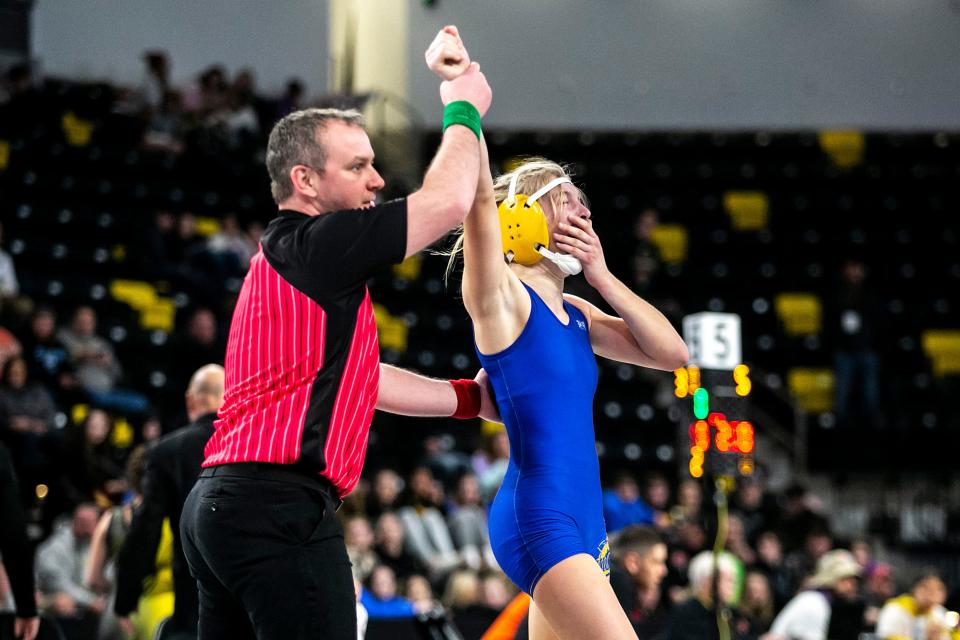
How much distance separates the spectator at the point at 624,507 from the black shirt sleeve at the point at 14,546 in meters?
7.34

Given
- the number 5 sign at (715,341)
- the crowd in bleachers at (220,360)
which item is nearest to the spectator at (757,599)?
the crowd in bleachers at (220,360)

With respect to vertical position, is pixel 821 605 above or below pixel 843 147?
below

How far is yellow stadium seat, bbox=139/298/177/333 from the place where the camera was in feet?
42.0

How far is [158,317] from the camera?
12828 millimetres

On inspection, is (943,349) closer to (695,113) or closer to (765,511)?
(765,511)

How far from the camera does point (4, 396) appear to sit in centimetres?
968

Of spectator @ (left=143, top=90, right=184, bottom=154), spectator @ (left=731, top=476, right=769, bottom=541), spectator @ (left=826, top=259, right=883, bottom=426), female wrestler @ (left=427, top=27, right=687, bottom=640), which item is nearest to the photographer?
female wrestler @ (left=427, top=27, right=687, bottom=640)

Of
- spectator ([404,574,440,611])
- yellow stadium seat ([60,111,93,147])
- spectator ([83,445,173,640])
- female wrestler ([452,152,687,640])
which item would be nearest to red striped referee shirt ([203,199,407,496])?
female wrestler ([452,152,687,640])

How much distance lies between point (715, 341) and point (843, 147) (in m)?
11.1

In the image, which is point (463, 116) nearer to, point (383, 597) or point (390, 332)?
point (383, 597)

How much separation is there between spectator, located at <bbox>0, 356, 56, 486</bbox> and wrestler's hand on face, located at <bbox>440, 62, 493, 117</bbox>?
732 cm

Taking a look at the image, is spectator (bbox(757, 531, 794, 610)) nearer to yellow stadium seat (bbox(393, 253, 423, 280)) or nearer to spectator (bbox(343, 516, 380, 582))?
spectator (bbox(343, 516, 380, 582))

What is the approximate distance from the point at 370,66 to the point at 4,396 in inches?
396

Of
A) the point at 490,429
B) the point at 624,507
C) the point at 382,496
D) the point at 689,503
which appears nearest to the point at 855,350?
the point at 689,503
